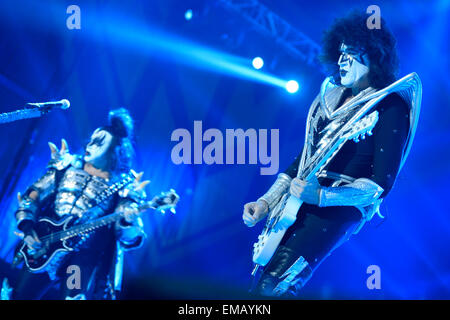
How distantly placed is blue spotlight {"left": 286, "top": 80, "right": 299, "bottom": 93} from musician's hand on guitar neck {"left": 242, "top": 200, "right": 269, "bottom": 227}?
233cm

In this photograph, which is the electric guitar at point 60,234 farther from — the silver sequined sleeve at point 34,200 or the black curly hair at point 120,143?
the black curly hair at point 120,143

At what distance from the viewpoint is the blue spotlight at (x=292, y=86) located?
191 inches

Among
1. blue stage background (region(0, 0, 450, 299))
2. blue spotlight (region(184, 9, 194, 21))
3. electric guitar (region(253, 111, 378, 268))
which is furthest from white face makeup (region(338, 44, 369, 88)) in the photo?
blue spotlight (region(184, 9, 194, 21))

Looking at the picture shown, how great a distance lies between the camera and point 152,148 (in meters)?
4.76

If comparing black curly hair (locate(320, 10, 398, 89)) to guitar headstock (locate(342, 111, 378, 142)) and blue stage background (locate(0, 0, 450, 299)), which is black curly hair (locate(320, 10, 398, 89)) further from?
blue stage background (locate(0, 0, 450, 299))

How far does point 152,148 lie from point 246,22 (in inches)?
64.9

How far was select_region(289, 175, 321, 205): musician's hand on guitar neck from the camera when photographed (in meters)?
2.44

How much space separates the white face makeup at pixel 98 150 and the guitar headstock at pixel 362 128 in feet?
6.47

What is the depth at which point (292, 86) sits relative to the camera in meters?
4.86

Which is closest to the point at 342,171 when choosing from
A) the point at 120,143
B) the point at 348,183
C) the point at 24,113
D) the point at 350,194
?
the point at 348,183

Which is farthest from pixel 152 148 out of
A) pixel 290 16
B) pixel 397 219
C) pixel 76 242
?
pixel 397 219

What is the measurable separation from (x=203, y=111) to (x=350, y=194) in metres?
2.61

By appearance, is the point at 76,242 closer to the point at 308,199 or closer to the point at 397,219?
the point at 308,199

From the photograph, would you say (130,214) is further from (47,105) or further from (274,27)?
(274,27)
